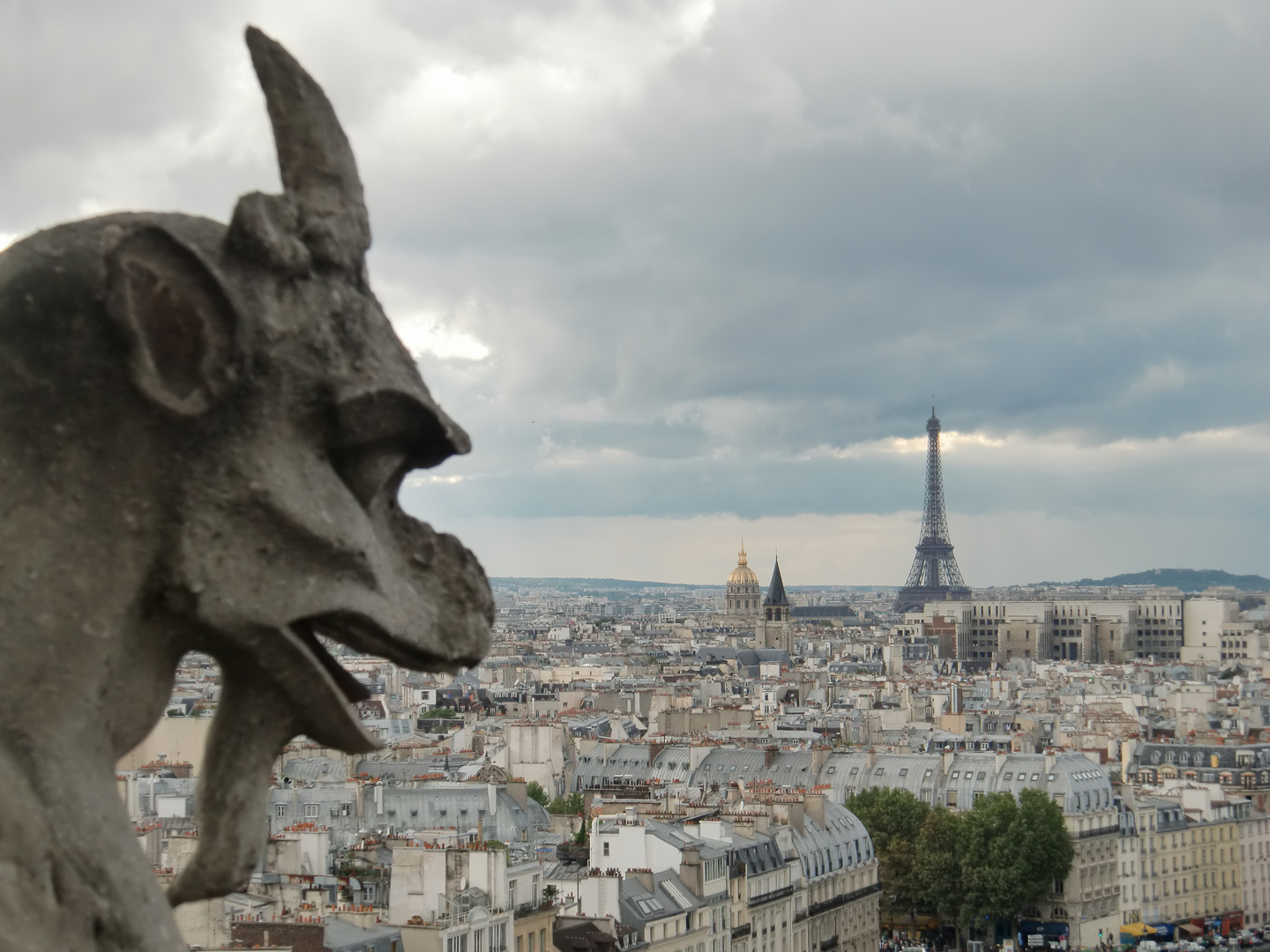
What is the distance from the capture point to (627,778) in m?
63.6

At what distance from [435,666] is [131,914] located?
0.73m

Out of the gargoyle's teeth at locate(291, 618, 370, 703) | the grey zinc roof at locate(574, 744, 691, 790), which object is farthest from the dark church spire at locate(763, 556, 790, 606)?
the gargoyle's teeth at locate(291, 618, 370, 703)

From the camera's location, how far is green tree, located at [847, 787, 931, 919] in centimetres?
5534

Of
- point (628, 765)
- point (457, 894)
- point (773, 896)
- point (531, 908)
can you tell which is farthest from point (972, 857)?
point (457, 894)

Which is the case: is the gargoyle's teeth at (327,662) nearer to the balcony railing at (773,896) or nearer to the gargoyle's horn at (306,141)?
the gargoyle's horn at (306,141)

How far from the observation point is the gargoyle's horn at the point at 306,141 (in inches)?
129

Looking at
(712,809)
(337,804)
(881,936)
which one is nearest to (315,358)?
(337,804)

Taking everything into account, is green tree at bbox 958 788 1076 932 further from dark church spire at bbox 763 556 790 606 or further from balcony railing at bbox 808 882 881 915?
dark church spire at bbox 763 556 790 606

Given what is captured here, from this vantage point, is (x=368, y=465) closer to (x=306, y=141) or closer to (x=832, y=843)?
(x=306, y=141)

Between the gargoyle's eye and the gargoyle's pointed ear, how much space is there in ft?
1.01

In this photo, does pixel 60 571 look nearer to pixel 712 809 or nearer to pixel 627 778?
pixel 712 809

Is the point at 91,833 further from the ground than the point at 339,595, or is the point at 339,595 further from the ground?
the point at 339,595

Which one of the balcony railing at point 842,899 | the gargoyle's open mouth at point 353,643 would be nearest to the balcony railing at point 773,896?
the balcony railing at point 842,899

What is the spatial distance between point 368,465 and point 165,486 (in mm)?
394
